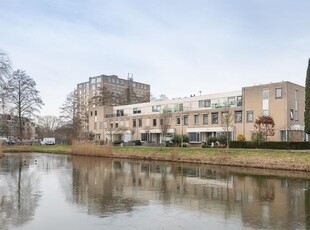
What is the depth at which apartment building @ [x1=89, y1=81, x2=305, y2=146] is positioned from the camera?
164 feet

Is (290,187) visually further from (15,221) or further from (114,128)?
(114,128)

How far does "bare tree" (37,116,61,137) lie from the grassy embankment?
57377 millimetres

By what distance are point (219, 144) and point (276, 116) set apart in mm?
9736

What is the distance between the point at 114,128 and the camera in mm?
77938

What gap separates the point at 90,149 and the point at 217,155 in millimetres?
19518

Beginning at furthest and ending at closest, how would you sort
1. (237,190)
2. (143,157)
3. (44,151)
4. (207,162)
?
(44,151)
(143,157)
(207,162)
(237,190)

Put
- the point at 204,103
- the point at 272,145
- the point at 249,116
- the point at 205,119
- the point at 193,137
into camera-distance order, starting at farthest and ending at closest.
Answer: the point at 204,103 → the point at 193,137 → the point at 205,119 → the point at 249,116 → the point at 272,145

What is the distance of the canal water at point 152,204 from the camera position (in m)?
11.0

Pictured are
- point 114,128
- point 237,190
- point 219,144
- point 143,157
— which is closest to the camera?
point 237,190

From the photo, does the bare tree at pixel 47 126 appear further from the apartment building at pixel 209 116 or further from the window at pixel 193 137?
the window at pixel 193 137

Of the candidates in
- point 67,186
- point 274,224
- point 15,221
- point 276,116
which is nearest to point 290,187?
point 274,224

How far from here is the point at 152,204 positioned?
14.3 meters

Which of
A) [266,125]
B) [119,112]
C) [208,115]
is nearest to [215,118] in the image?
[208,115]

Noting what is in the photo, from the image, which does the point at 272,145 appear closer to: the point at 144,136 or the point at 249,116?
the point at 249,116
